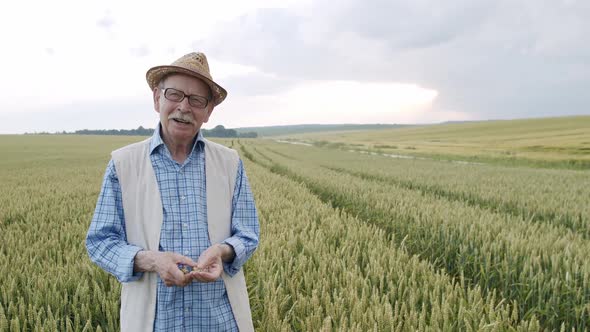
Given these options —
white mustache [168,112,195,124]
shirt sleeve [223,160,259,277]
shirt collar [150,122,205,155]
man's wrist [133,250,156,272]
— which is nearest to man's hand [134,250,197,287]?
man's wrist [133,250,156,272]

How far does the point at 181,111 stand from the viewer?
1.79 meters

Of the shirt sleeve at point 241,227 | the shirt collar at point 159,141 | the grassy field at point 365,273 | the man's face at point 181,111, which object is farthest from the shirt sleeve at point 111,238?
the grassy field at point 365,273

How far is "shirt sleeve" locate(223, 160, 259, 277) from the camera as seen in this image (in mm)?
1786

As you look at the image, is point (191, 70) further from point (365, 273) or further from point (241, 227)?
point (365, 273)

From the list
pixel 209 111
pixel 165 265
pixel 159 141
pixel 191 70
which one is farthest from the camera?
pixel 209 111

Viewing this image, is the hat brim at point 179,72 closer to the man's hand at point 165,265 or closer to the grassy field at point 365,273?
the man's hand at point 165,265

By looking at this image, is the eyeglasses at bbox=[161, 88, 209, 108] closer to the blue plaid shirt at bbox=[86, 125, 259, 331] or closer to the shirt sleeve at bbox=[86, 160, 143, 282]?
the blue plaid shirt at bbox=[86, 125, 259, 331]

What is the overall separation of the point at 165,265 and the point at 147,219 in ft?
1.00

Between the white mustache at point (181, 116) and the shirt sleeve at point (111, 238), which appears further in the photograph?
the white mustache at point (181, 116)

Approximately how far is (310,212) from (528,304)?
3.44 metres

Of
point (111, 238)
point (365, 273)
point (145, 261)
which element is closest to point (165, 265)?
point (145, 261)

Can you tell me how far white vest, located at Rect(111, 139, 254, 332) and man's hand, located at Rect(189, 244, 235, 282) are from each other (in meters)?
0.14

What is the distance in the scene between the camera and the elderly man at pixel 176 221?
66.9 inches

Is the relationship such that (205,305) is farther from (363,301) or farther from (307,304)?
(363,301)
